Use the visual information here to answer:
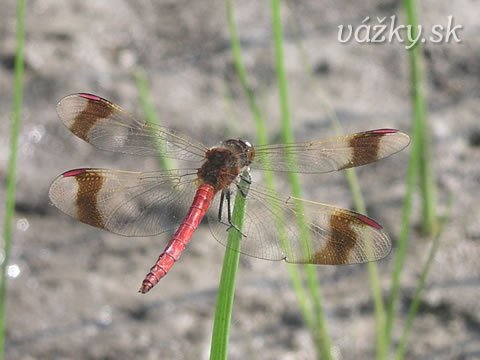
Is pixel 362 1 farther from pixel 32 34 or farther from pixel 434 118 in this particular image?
pixel 32 34

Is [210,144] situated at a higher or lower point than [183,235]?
higher

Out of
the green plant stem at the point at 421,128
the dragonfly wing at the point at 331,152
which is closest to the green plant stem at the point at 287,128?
the dragonfly wing at the point at 331,152

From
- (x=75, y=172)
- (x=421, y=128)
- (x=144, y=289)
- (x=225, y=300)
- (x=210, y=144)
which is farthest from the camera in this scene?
(x=210, y=144)

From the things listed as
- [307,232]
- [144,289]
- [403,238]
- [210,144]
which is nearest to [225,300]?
[144,289]

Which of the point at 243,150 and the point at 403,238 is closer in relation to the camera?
the point at 243,150

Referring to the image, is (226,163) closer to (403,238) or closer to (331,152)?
(331,152)

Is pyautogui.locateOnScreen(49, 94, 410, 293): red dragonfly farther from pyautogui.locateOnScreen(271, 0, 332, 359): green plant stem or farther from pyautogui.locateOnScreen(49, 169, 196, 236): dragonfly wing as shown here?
pyautogui.locateOnScreen(271, 0, 332, 359): green plant stem

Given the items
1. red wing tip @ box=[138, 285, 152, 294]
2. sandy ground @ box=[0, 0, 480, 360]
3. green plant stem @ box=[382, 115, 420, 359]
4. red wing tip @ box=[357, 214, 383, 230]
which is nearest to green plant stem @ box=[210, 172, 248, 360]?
red wing tip @ box=[138, 285, 152, 294]
